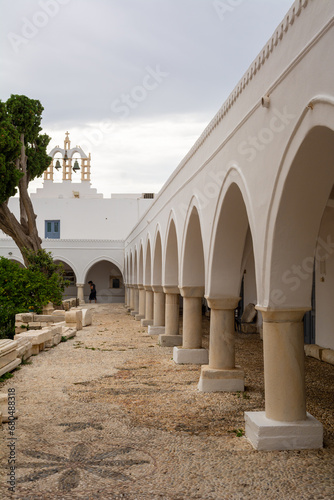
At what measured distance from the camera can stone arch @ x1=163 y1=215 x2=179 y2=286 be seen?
477 inches

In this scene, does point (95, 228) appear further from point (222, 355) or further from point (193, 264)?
point (222, 355)

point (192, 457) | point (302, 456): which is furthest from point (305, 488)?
point (192, 457)

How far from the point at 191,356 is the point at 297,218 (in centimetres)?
542

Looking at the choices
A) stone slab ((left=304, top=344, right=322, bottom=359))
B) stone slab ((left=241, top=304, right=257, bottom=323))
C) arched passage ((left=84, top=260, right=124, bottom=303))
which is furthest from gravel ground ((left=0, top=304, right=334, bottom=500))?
arched passage ((left=84, top=260, right=124, bottom=303))

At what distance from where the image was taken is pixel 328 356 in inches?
387

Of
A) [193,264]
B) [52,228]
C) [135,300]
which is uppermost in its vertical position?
[52,228]

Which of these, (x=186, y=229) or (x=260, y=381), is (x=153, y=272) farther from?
(x=260, y=381)

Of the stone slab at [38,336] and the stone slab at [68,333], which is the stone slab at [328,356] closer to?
the stone slab at [38,336]

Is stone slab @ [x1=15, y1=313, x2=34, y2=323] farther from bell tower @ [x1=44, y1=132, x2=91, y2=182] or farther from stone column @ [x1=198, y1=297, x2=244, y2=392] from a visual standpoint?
bell tower @ [x1=44, y1=132, x2=91, y2=182]

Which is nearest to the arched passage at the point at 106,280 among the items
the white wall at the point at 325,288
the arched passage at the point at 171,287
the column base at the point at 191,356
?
the arched passage at the point at 171,287

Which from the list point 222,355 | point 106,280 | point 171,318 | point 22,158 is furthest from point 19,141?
point 106,280

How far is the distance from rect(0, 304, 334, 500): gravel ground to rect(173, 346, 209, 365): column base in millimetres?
236

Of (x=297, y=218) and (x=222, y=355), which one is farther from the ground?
(x=297, y=218)

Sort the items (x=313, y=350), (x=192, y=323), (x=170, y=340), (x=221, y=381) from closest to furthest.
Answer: (x=221, y=381) → (x=192, y=323) → (x=313, y=350) → (x=170, y=340)
